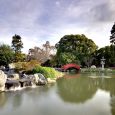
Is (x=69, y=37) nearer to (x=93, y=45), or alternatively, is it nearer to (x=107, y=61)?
(x=93, y=45)

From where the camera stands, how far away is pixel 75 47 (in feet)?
141

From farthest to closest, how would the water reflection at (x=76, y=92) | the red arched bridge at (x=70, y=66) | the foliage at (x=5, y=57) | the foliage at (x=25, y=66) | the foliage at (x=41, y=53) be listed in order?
the foliage at (x=41, y=53)
the red arched bridge at (x=70, y=66)
the foliage at (x=5, y=57)
the foliage at (x=25, y=66)
the water reflection at (x=76, y=92)

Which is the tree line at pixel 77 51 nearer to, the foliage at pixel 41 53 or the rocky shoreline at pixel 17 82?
the foliage at pixel 41 53

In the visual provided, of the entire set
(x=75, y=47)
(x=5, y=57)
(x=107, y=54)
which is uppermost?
(x=75, y=47)

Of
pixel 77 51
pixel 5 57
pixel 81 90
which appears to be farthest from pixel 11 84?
pixel 77 51

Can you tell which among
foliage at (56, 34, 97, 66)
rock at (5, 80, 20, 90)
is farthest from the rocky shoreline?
foliage at (56, 34, 97, 66)

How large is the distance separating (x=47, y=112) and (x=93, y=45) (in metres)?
35.2

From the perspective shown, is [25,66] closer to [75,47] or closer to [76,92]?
[76,92]

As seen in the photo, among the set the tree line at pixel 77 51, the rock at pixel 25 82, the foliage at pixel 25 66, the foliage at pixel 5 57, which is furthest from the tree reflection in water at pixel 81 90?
the tree line at pixel 77 51

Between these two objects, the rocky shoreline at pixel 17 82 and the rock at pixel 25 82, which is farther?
the rock at pixel 25 82

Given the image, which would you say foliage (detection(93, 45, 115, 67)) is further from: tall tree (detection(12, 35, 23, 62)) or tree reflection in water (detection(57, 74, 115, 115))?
tree reflection in water (detection(57, 74, 115, 115))

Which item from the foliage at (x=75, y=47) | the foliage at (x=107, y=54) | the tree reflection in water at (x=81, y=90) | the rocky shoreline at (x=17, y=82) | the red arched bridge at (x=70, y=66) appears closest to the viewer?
the tree reflection in water at (x=81, y=90)

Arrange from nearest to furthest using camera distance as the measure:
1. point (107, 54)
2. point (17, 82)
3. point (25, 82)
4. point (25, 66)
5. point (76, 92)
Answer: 1. point (76, 92)
2. point (17, 82)
3. point (25, 82)
4. point (25, 66)
5. point (107, 54)

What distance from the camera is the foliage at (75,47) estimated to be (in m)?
42.5
